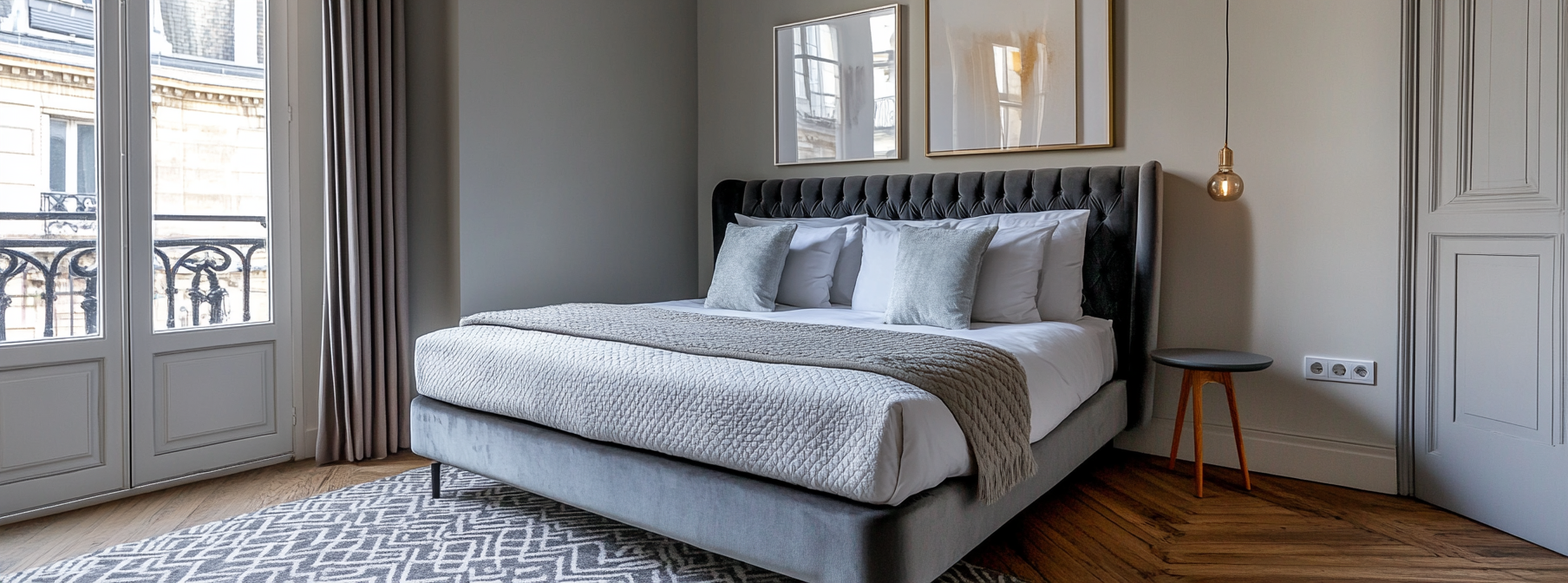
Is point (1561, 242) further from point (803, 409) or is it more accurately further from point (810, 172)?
point (810, 172)

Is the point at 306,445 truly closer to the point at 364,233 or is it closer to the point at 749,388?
the point at 364,233

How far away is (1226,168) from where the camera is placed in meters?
2.95

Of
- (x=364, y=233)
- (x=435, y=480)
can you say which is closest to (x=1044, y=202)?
(x=435, y=480)

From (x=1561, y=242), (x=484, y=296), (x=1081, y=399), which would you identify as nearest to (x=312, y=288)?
(x=484, y=296)

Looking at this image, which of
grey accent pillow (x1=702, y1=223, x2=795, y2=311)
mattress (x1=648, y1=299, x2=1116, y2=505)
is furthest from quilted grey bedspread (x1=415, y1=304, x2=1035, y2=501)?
grey accent pillow (x1=702, y1=223, x2=795, y2=311)

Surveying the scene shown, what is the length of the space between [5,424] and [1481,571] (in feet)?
14.3

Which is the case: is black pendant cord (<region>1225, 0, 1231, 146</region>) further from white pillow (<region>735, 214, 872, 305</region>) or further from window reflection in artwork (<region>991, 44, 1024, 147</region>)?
white pillow (<region>735, 214, 872, 305</region>)

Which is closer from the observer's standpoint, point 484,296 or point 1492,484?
point 1492,484

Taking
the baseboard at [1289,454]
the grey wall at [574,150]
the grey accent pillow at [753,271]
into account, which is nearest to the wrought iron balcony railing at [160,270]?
the grey wall at [574,150]

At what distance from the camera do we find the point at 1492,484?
2.52 metres

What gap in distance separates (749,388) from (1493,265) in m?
2.37

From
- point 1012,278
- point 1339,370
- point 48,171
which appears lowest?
point 1339,370

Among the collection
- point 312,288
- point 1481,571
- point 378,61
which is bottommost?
point 1481,571

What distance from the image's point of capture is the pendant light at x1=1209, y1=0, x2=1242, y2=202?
295 centimetres
